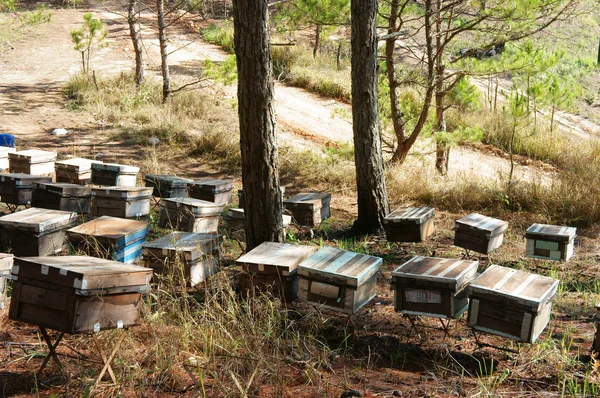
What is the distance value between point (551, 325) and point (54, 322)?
433cm

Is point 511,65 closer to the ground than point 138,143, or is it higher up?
higher up

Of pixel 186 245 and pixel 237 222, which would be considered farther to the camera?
pixel 237 222

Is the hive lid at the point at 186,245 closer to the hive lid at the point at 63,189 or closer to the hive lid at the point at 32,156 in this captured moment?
the hive lid at the point at 63,189

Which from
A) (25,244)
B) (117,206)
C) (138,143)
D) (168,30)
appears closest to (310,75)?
(168,30)

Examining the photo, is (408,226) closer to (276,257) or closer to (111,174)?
(276,257)

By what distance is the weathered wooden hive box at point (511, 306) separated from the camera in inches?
198

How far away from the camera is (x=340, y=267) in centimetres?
571

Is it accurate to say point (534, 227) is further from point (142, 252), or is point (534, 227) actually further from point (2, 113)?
point (2, 113)

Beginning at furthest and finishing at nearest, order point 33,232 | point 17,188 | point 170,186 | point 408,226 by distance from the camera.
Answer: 1. point 170,186
2. point 17,188
3. point 408,226
4. point 33,232

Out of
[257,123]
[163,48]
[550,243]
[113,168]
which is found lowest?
[550,243]

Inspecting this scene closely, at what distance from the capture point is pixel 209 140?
13789mm

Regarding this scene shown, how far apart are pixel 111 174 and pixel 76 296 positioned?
18.0 ft

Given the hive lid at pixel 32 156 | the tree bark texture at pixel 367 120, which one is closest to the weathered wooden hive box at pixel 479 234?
the tree bark texture at pixel 367 120

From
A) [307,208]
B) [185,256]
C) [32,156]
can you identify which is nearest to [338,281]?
[185,256]
